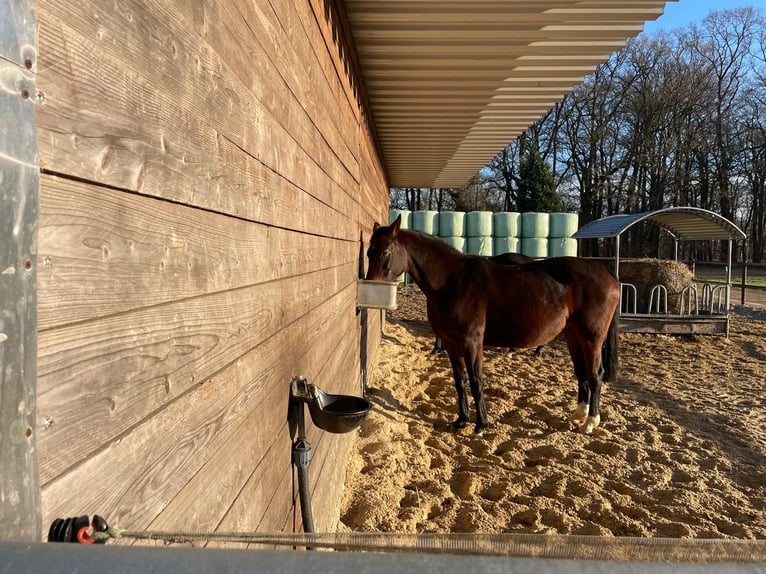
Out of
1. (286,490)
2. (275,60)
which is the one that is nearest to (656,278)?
(286,490)

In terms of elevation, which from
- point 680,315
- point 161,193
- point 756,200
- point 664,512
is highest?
point 756,200

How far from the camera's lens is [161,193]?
0.88 metres

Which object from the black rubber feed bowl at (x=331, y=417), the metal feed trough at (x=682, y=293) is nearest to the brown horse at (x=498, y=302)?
the metal feed trough at (x=682, y=293)

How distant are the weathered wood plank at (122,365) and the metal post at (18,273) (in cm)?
4

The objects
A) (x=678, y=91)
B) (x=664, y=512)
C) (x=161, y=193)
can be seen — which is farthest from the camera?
(x=678, y=91)

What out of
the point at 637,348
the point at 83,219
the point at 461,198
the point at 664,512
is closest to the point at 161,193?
the point at 83,219

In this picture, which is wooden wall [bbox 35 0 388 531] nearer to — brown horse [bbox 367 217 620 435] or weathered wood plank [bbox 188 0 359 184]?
weathered wood plank [bbox 188 0 359 184]

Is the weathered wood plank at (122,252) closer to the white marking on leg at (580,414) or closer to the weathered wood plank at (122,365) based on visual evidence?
the weathered wood plank at (122,365)

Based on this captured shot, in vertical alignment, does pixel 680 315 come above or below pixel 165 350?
below

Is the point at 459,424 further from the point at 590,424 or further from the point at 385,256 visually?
the point at 385,256

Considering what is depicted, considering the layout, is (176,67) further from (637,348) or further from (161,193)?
(637,348)

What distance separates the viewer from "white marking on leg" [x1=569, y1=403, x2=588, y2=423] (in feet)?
15.6

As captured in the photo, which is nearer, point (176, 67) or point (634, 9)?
point (176, 67)

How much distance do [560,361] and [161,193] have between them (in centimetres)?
734
